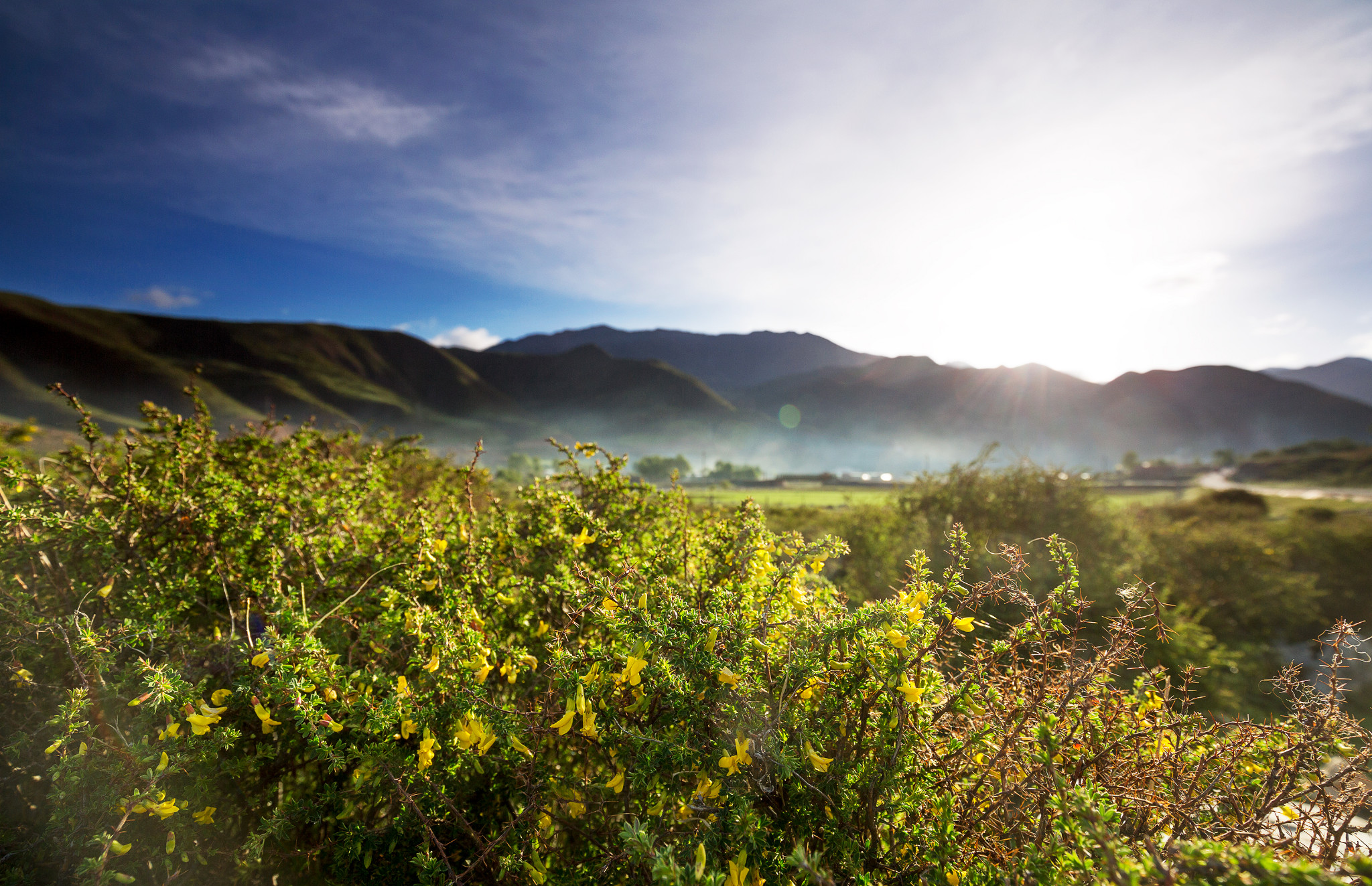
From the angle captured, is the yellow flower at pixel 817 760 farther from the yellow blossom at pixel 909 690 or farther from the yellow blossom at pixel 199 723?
the yellow blossom at pixel 199 723

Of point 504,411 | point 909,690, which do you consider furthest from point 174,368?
point 909,690

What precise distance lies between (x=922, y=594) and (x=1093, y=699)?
3.40 ft

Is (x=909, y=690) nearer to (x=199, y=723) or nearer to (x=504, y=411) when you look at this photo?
(x=199, y=723)

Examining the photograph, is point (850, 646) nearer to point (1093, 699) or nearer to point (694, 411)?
point (1093, 699)

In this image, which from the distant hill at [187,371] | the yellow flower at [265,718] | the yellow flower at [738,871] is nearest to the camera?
the yellow flower at [738,871]

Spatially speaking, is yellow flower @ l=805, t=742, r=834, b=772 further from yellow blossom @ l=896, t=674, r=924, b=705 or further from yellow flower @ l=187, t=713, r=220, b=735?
yellow flower @ l=187, t=713, r=220, b=735

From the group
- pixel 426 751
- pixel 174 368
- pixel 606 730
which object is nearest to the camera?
pixel 426 751

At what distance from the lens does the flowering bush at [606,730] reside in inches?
74.1

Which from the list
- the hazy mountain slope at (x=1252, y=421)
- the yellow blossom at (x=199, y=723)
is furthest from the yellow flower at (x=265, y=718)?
the hazy mountain slope at (x=1252, y=421)

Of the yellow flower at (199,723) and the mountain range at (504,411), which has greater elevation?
the mountain range at (504,411)

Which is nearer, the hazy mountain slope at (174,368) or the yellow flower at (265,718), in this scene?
the yellow flower at (265,718)

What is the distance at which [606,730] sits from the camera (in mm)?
2279

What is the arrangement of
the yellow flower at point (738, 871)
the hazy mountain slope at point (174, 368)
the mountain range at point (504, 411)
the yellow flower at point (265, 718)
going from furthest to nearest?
the mountain range at point (504, 411) < the hazy mountain slope at point (174, 368) < the yellow flower at point (265, 718) < the yellow flower at point (738, 871)

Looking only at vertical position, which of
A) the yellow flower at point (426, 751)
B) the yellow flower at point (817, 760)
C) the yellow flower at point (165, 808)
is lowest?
the yellow flower at point (165, 808)
